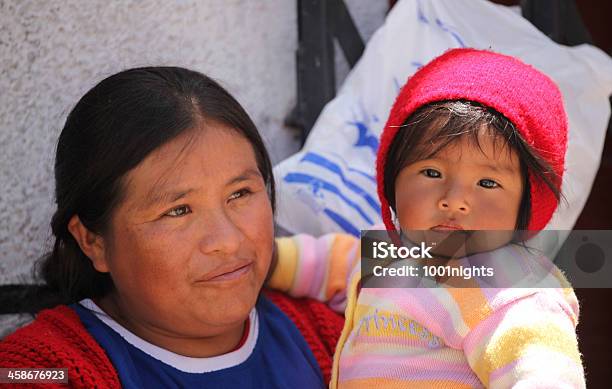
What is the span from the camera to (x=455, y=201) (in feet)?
5.24

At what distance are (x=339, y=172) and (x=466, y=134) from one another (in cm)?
76

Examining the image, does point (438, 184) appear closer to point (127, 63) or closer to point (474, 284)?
point (474, 284)

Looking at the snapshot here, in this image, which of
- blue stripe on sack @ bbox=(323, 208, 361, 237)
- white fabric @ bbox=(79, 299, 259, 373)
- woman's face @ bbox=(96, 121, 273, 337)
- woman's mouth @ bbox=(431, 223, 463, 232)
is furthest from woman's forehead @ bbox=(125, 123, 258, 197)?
blue stripe on sack @ bbox=(323, 208, 361, 237)

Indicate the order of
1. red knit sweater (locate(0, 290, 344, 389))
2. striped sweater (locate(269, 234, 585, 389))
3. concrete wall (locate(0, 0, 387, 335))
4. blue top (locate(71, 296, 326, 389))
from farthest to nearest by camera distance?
1. concrete wall (locate(0, 0, 387, 335))
2. blue top (locate(71, 296, 326, 389))
3. red knit sweater (locate(0, 290, 344, 389))
4. striped sweater (locate(269, 234, 585, 389))

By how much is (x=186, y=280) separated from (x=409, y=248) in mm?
452

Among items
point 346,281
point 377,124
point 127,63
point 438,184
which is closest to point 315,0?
point 377,124

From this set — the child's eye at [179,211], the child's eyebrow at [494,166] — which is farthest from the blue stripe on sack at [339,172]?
the child's eye at [179,211]

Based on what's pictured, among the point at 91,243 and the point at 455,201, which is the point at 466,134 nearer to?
the point at 455,201

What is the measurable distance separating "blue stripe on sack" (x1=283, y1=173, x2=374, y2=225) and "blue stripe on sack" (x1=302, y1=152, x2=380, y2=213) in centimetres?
3

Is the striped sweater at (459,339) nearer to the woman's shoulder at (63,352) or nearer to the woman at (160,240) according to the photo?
the woman at (160,240)

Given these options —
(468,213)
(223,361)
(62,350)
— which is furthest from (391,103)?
(62,350)

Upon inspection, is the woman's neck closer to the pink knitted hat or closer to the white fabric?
the white fabric

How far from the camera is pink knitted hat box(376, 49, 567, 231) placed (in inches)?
66.8

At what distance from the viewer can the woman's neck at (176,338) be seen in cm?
175
